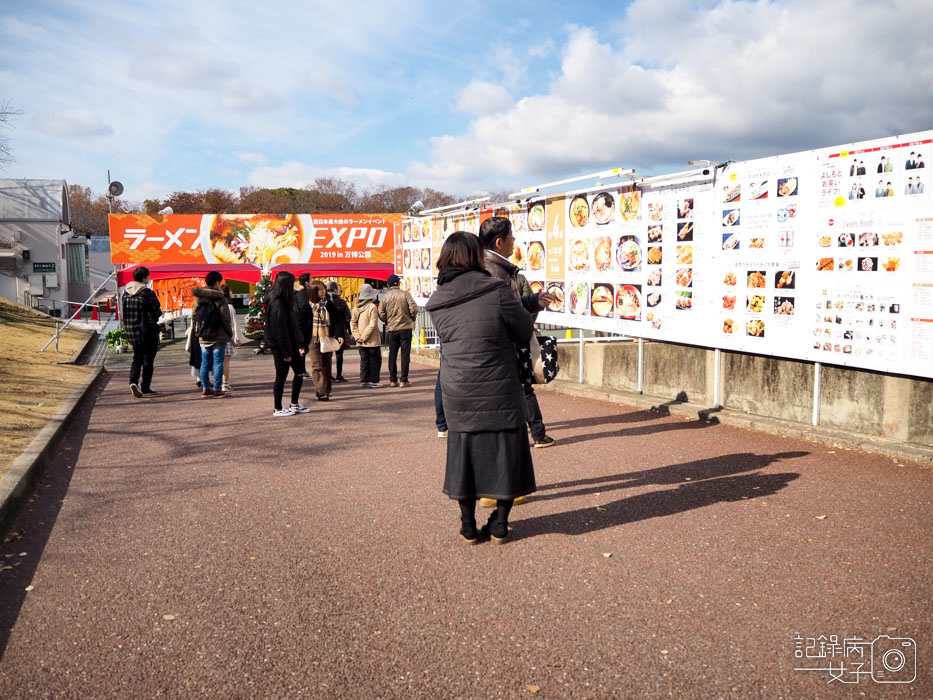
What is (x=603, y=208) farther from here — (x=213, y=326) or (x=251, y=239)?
(x=251, y=239)

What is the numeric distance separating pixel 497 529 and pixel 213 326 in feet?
23.4

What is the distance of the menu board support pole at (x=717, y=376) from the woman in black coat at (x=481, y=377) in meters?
4.26

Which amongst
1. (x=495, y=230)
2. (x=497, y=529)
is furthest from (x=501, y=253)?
(x=497, y=529)

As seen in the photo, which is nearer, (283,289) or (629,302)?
(283,289)

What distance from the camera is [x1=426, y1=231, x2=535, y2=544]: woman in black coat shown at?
4.40 metres

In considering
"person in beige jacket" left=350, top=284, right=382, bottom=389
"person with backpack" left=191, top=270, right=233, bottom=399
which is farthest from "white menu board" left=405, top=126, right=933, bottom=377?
"person with backpack" left=191, top=270, right=233, bottom=399

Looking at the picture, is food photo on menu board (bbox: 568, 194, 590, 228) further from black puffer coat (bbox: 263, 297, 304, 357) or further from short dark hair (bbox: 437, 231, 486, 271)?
short dark hair (bbox: 437, 231, 486, 271)

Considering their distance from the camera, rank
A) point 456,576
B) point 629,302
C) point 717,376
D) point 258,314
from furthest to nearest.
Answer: point 258,314
point 629,302
point 717,376
point 456,576

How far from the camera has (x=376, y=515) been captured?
5242 mm

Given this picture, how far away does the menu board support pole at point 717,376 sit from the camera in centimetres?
816

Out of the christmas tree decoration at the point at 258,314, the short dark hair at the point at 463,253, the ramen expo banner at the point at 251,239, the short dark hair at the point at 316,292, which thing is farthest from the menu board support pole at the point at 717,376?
the ramen expo banner at the point at 251,239

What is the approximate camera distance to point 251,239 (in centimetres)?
2842

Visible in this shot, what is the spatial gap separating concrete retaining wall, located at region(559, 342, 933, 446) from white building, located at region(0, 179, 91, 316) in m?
37.1

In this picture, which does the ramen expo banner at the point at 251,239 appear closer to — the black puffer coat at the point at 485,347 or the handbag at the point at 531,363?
the handbag at the point at 531,363
